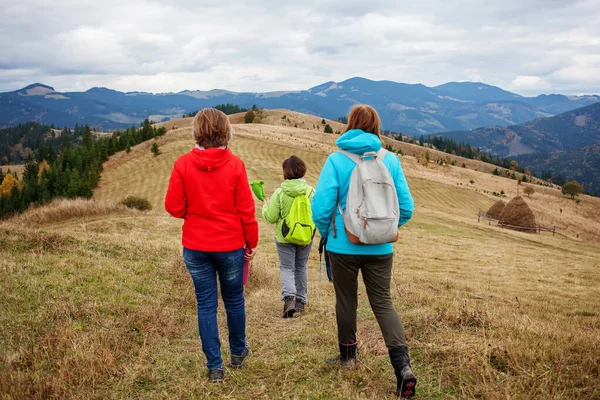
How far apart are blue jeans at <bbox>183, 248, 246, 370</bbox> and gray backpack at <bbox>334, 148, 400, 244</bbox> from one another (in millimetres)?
1357

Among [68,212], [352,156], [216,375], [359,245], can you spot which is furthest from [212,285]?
[68,212]

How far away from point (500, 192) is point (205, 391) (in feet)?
237

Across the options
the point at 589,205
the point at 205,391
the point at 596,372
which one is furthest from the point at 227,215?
the point at 589,205

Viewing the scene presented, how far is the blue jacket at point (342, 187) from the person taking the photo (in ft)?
13.8

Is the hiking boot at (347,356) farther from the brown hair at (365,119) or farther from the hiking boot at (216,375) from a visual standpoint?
the brown hair at (365,119)

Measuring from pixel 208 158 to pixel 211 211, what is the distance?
1.87 feet

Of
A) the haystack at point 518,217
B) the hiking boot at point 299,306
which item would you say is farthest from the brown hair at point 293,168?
the haystack at point 518,217

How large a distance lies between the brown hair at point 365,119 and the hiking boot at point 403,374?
2.31m

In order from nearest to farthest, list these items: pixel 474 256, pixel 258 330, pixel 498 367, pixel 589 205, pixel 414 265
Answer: pixel 498 367 → pixel 258 330 → pixel 414 265 → pixel 474 256 → pixel 589 205

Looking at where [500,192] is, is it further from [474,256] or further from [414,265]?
[414,265]

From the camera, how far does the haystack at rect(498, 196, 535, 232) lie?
39.0 metres

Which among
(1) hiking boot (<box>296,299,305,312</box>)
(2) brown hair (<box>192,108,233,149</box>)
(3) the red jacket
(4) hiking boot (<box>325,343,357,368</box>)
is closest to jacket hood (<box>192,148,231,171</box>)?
(3) the red jacket

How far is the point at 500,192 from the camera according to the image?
67.6 meters

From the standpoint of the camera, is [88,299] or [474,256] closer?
[88,299]
